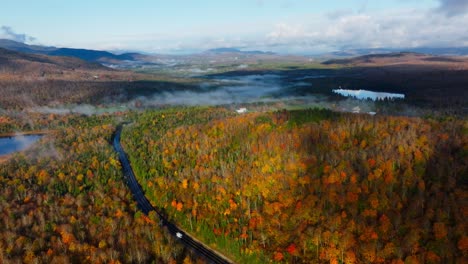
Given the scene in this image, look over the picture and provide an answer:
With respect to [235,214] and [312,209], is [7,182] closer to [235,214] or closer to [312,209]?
[235,214]

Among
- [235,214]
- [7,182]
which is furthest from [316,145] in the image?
[7,182]

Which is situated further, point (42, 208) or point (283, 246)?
point (42, 208)

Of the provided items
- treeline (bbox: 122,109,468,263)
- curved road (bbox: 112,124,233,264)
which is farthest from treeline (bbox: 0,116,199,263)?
treeline (bbox: 122,109,468,263)

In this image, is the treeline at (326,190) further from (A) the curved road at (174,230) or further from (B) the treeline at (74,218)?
(B) the treeline at (74,218)

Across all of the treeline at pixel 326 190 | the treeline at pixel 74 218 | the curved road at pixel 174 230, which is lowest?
the curved road at pixel 174 230

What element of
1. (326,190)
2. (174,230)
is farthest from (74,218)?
(326,190)

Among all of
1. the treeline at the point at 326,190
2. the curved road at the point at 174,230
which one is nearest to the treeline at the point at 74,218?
the curved road at the point at 174,230
